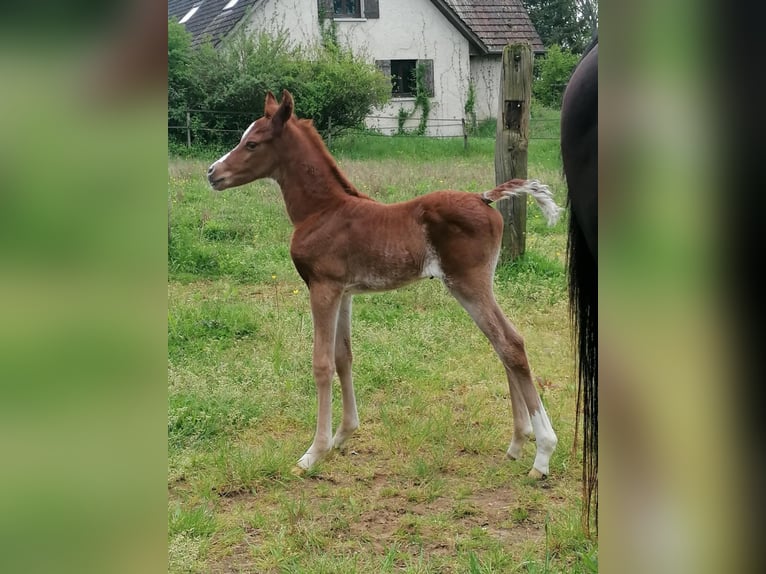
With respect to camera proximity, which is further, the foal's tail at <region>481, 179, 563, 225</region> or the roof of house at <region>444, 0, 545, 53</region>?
the roof of house at <region>444, 0, 545, 53</region>

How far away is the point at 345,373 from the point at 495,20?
41.0 feet

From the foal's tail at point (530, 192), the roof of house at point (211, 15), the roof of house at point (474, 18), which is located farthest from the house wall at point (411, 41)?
the foal's tail at point (530, 192)

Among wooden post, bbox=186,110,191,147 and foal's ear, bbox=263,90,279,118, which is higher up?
wooden post, bbox=186,110,191,147

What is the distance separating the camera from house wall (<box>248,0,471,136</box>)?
13.8m

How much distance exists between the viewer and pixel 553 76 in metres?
12.3

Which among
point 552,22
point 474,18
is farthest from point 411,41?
point 552,22

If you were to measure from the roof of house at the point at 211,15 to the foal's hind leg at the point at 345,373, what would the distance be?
10649mm

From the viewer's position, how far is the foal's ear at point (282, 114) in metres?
3.05

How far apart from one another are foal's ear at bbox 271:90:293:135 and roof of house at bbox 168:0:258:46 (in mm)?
10379

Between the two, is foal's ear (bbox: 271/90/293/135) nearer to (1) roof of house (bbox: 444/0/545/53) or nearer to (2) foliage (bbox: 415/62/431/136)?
(2) foliage (bbox: 415/62/431/136)

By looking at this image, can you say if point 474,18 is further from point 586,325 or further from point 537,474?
point 586,325
